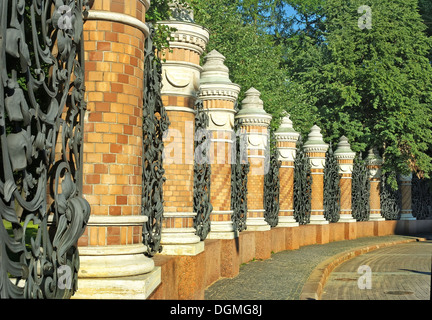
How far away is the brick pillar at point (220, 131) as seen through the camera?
12305mm

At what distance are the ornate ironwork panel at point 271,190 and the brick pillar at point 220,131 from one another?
457 cm

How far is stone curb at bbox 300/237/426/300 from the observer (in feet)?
34.5

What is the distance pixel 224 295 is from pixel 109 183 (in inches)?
217

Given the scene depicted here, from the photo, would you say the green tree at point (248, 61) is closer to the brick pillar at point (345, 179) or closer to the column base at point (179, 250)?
the brick pillar at point (345, 179)

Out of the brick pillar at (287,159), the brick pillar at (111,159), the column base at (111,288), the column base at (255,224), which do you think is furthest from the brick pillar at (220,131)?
the column base at (111,288)

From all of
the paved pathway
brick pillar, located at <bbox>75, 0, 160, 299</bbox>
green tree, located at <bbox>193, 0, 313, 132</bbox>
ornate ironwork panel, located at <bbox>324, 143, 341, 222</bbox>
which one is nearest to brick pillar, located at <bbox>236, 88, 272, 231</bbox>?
the paved pathway

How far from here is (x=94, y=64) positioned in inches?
191

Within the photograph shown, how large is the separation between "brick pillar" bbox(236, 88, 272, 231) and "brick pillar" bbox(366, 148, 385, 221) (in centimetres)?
1325

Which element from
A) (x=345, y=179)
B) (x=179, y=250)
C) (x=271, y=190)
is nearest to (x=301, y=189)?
(x=271, y=190)

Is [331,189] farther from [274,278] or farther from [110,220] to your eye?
[110,220]

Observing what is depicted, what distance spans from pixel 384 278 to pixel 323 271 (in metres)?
1.56

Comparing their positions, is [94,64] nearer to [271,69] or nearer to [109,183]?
[109,183]
